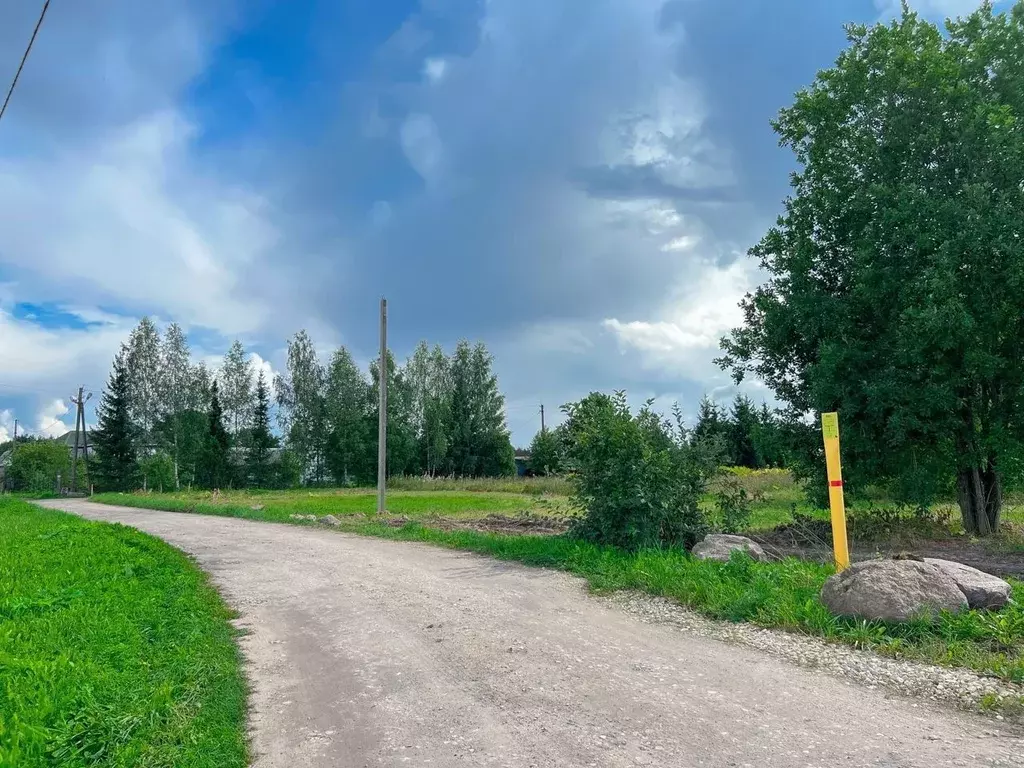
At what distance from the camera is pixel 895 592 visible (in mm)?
6578

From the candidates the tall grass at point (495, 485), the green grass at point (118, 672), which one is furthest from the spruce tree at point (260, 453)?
the green grass at point (118, 672)

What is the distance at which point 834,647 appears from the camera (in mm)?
6180

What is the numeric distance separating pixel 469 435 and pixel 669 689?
58165 mm

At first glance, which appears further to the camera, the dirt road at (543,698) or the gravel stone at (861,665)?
the gravel stone at (861,665)

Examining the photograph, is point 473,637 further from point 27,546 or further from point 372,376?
point 372,376

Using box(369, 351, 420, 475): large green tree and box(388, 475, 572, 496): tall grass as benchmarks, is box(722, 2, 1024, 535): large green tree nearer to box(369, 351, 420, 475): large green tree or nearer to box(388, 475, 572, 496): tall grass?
box(388, 475, 572, 496): tall grass

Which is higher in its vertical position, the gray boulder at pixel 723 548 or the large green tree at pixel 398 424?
the large green tree at pixel 398 424

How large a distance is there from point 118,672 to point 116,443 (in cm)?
5812

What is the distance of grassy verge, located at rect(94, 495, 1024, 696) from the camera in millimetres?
5906

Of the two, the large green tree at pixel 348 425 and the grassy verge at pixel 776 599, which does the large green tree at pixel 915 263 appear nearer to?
the grassy verge at pixel 776 599

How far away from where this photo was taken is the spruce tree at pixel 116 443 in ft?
184

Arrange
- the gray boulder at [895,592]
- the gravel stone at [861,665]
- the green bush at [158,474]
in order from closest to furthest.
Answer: the gravel stone at [861,665], the gray boulder at [895,592], the green bush at [158,474]

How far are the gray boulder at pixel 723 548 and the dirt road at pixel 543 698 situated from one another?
2.19 meters

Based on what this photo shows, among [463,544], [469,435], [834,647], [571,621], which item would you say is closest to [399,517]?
A: [463,544]
